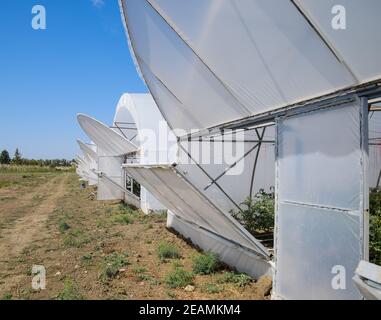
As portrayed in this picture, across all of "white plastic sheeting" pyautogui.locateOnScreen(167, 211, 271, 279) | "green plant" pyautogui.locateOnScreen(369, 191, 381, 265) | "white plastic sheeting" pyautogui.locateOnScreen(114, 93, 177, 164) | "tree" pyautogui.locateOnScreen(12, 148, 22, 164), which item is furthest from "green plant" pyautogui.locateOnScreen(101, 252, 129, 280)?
"tree" pyautogui.locateOnScreen(12, 148, 22, 164)

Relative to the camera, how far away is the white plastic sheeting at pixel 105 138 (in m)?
18.1

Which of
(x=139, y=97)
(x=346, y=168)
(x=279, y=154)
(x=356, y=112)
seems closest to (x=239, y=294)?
(x=279, y=154)

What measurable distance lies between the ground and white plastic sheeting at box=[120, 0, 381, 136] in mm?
3139

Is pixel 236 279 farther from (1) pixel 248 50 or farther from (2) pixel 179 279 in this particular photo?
(1) pixel 248 50

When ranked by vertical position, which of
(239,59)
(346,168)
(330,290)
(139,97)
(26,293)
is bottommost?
(26,293)

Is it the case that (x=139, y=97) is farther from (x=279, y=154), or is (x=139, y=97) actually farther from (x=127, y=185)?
(x=279, y=154)

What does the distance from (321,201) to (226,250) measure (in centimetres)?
368

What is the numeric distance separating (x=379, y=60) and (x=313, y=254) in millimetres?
2504

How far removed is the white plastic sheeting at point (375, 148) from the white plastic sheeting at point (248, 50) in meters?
6.06

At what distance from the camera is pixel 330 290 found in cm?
448

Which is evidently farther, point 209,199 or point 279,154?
point 209,199

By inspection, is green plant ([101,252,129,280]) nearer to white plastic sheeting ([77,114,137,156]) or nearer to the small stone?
the small stone

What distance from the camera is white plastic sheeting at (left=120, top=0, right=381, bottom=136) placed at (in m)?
3.83
